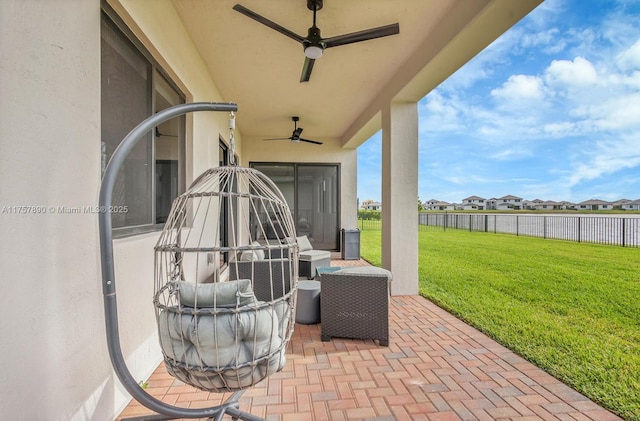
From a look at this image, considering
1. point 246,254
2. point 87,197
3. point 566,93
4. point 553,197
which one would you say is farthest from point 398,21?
point 553,197

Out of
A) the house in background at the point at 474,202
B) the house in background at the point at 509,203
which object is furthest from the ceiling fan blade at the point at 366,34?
the house in background at the point at 474,202

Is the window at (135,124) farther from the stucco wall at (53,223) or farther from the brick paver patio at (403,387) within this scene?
the brick paver patio at (403,387)

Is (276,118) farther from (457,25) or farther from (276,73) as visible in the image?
(457,25)

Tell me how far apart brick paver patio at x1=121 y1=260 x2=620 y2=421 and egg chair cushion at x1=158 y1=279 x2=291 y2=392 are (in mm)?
584

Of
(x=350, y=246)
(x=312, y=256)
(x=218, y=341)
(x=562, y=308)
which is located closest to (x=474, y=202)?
(x=350, y=246)

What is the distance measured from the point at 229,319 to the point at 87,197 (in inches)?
36.5

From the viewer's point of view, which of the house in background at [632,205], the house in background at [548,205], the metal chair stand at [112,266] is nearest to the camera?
the metal chair stand at [112,266]

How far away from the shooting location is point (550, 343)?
2635 mm

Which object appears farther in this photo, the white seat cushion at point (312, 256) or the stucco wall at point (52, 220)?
the white seat cushion at point (312, 256)

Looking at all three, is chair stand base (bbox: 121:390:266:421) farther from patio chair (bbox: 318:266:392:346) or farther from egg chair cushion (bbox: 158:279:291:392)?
patio chair (bbox: 318:266:392:346)

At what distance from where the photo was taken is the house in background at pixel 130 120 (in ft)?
3.60

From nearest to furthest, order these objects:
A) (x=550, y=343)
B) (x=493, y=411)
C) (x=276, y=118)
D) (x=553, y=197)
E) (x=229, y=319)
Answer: (x=229, y=319) < (x=493, y=411) < (x=550, y=343) < (x=276, y=118) < (x=553, y=197)

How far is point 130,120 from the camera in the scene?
2.07 metres

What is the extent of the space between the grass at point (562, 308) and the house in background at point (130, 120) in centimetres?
111
